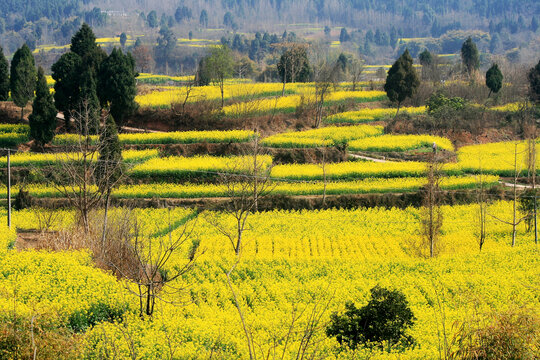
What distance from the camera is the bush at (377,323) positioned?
61.1 ft

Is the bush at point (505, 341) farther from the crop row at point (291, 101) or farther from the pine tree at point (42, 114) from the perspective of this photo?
the crop row at point (291, 101)

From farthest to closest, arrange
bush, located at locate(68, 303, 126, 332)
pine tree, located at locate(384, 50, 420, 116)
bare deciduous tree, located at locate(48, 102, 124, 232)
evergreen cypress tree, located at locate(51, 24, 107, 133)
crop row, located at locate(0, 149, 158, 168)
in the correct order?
pine tree, located at locate(384, 50, 420, 116) → evergreen cypress tree, located at locate(51, 24, 107, 133) → crop row, located at locate(0, 149, 158, 168) → bare deciduous tree, located at locate(48, 102, 124, 232) → bush, located at locate(68, 303, 126, 332)

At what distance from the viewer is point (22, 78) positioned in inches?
1821

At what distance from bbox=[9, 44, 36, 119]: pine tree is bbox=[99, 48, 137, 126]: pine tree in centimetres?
514

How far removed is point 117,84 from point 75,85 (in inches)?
104

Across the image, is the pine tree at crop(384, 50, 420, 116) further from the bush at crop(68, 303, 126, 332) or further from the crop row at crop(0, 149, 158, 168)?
the bush at crop(68, 303, 126, 332)

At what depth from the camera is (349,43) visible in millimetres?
160500

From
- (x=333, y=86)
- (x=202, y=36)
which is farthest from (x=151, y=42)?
(x=333, y=86)

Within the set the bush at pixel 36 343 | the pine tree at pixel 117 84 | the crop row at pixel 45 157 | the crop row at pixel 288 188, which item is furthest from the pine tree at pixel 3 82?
the bush at pixel 36 343

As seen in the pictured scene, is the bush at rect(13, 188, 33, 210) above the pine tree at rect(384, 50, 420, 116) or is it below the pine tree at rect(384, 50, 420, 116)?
below

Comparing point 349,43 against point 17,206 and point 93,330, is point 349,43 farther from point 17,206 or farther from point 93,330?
point 93,330

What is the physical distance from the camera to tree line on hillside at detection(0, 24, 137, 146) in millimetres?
41438

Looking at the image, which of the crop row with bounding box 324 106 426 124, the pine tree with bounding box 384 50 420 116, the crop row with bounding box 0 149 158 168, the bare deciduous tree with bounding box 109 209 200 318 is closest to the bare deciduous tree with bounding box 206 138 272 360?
the bare deciduous tree with bounding box 109 209 200 318

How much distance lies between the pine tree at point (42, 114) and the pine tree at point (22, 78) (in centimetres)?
469
